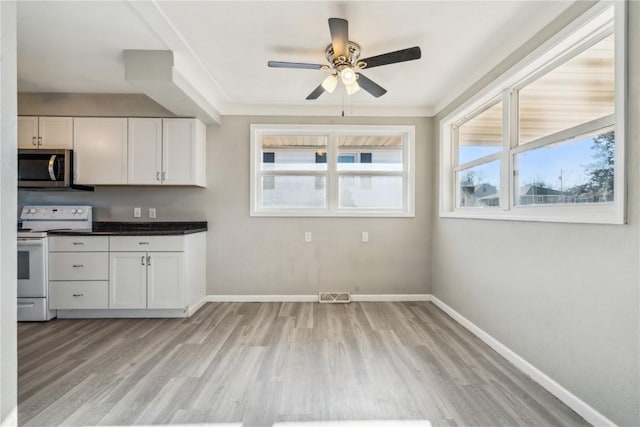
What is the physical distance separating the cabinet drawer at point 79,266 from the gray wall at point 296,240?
100cm

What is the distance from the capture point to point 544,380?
1.86m

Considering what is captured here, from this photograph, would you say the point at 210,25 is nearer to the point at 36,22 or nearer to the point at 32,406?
the point at 36,22

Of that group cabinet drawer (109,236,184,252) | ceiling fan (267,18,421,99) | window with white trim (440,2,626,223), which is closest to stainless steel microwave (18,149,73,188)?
cabinet drawer (109,236,184,252)

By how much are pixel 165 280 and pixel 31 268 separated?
1293mm

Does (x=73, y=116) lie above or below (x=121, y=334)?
above

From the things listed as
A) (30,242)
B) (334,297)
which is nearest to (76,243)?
(30,242)

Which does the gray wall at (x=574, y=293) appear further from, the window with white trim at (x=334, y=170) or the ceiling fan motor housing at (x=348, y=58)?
the window with white trim at (x=334, y=170)

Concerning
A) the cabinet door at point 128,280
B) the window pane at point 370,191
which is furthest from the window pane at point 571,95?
the cabinet door at point 128,280

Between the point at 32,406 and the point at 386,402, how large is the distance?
205cm

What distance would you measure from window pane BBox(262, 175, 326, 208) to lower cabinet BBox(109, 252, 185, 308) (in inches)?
53.2

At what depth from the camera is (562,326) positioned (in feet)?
5.78

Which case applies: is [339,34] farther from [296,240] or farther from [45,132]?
[45,132]

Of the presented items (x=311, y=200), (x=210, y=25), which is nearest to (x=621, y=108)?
(x=210, y=25)

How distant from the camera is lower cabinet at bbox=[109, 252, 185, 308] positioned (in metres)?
3.01
